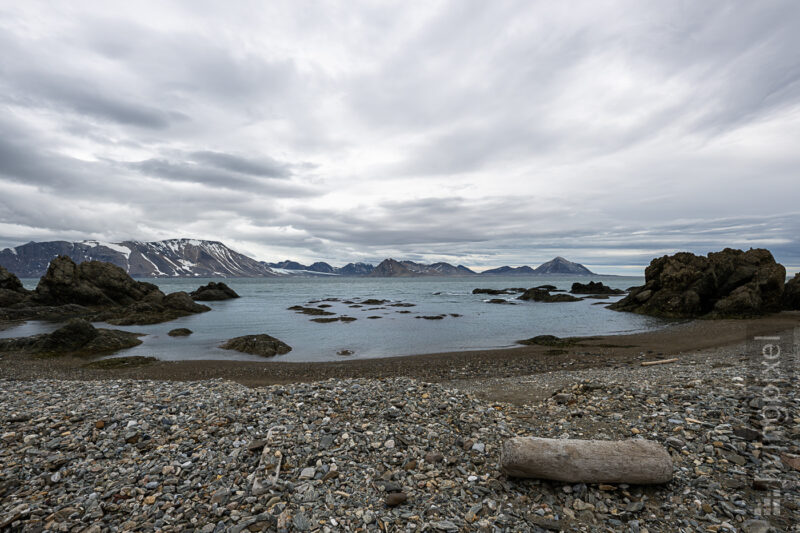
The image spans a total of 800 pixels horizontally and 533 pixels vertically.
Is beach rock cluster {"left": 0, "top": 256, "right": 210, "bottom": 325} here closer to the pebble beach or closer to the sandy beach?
the sandy beach

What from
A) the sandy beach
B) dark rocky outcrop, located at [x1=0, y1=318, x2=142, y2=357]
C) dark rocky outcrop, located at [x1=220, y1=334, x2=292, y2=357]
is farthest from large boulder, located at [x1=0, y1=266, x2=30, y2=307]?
dark rocky outcrop, located at [x1=220, y1=334, x2=292, y2=357]

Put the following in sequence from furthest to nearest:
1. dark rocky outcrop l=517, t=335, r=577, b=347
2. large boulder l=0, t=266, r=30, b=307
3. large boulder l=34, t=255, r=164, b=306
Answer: large boulder l=34, t=255, r=164, b=306 < large boulder l=0, t=266, r=30, b=307 < dark rocky outcrop l=517, t=335, r=577, b=347

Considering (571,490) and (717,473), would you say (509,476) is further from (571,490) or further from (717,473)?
(717,473)

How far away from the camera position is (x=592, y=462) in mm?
6117

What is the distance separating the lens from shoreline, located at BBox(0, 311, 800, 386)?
18.3 m

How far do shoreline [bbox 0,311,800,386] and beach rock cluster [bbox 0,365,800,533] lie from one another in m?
8.08

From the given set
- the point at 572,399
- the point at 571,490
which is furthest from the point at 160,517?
the point at 572,399

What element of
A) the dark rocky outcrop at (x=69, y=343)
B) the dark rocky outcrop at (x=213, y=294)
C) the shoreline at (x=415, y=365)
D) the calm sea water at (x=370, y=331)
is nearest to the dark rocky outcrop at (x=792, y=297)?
the calm sea water at (x=370, y=331)

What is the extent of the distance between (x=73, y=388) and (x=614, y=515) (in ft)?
56.3

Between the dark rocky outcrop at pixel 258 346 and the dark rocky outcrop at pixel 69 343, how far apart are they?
765 centimetres

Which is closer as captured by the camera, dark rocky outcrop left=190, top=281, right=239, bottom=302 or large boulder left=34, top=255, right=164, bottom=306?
large boulder left=34, top=255, right=164, bottom=306

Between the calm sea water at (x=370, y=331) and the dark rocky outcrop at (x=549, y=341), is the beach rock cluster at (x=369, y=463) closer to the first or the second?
the calm sea water at (x=370, y=331)

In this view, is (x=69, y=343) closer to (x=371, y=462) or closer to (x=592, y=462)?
(x=371, y=462)

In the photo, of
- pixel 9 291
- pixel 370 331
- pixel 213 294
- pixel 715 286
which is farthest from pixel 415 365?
pixel 213 294
